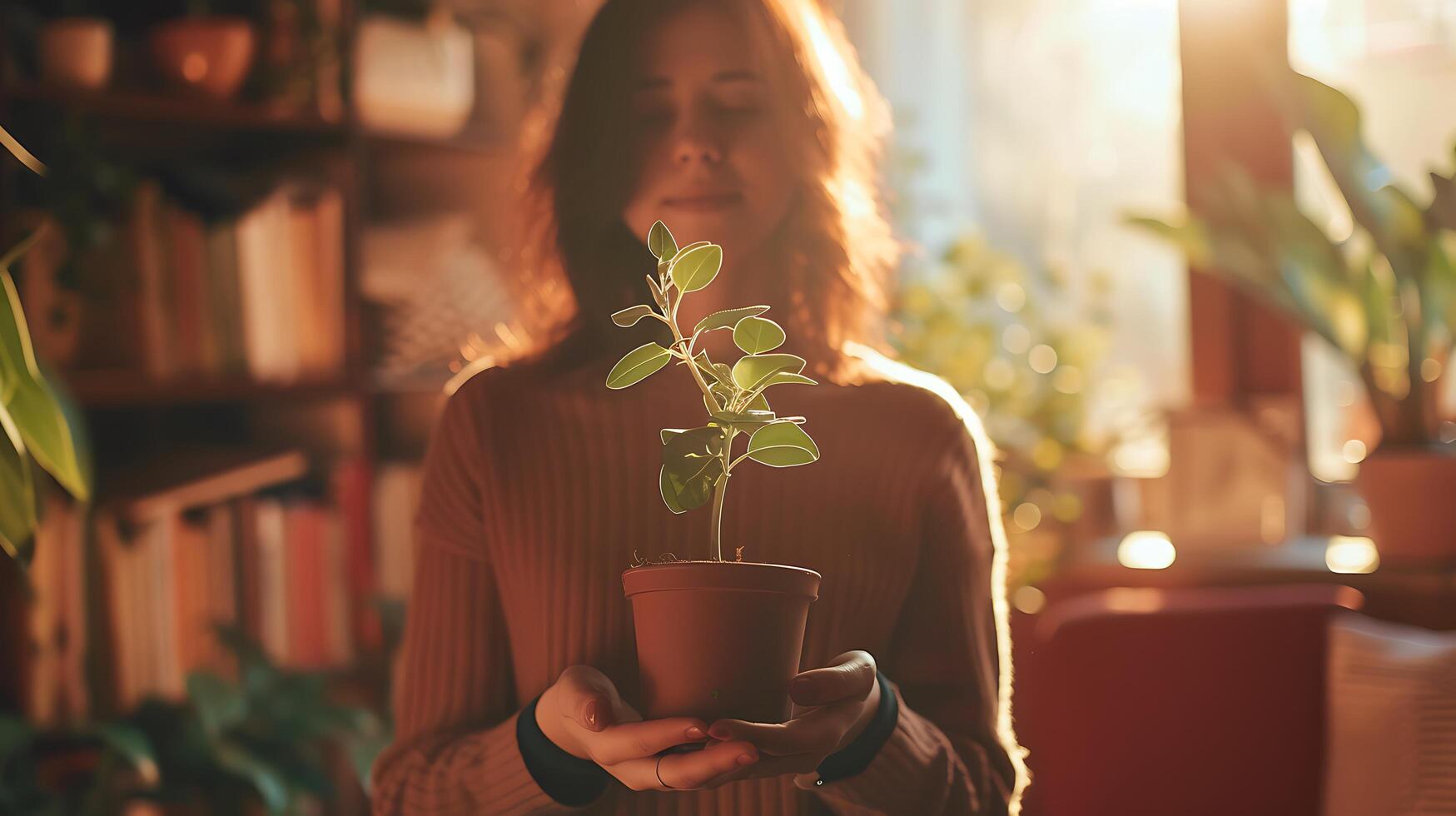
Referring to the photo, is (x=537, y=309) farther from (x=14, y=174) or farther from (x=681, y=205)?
(x=14, y=174)

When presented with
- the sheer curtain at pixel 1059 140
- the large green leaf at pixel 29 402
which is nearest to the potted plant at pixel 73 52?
the large green leaf at pixel 29 402

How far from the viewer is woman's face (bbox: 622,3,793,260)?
528 mm

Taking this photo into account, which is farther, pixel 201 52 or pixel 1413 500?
pixel 201 52

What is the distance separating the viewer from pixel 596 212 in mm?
551

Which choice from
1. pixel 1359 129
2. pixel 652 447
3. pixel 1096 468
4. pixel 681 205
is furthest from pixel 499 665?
pixel 1359 129

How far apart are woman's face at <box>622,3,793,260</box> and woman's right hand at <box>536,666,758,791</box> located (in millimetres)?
198

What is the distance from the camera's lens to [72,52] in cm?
140

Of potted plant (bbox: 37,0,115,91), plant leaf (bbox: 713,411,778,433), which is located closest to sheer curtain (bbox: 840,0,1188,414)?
potted plant (bbox: 37,0,115,91)

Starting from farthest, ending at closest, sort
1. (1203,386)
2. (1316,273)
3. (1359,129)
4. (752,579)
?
(1203,386) < (1316,273) < (1359,129) < (752,579)

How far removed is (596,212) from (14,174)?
1.12 m

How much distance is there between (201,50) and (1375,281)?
1439 mm

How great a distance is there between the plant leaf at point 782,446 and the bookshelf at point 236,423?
3.71ft

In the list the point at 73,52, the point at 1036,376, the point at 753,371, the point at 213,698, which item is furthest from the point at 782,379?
the point at 73,52

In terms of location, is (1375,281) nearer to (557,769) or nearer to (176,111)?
(557,769)
